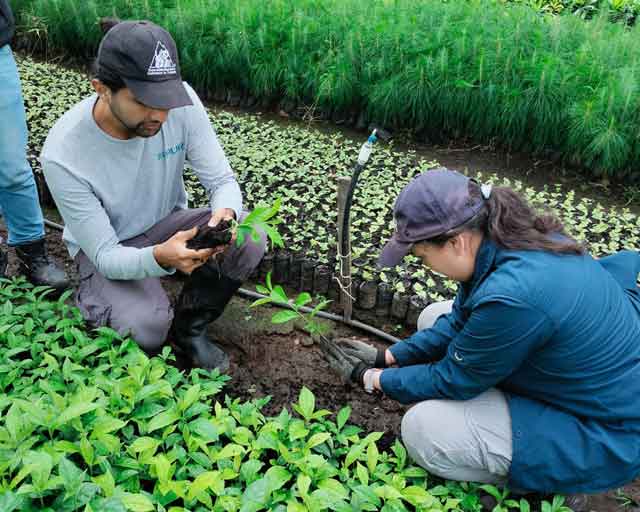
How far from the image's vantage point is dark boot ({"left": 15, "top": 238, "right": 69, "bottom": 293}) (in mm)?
2889

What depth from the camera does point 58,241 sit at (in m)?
3.40

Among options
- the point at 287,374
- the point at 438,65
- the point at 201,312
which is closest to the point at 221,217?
the point at 201,312

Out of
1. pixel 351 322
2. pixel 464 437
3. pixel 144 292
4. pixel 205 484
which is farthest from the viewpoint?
pixel 351 322

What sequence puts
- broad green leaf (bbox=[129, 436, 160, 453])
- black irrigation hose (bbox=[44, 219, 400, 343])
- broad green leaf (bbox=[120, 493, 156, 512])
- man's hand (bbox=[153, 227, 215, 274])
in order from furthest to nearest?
black irrigation hose (bbox=[44, 219, 400, 343])
man's hand (bbox=[153, 227, 215, 274])
broad green leaf (bbox=[129, 436, 160, 453])
broad green leaf (bbox=[120, 493, 156, 512])

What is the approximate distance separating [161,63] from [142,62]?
6cm

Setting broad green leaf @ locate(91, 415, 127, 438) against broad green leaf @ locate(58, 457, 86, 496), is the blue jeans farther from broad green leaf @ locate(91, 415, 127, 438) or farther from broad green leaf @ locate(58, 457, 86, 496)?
broad green leaf @ locate(58, 457, 86, 496)

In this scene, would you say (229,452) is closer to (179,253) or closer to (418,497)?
(418,497)

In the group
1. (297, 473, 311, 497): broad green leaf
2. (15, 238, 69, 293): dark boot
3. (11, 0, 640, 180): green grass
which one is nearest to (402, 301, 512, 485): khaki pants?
(297, 473, 311, 497): broad green leaf

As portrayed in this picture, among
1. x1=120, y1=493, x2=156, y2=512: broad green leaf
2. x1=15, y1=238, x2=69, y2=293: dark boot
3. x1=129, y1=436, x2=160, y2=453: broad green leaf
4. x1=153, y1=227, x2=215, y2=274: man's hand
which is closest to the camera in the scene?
x1=120, y1=493, x2=156, y2=512: broad green leaf

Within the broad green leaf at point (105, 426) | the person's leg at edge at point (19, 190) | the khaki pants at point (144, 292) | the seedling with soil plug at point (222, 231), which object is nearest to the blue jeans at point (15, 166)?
the person's leg at edge at point (19, 190)

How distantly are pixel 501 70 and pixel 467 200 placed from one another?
9.29 feet

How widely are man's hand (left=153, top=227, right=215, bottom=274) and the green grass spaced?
8.58 feet

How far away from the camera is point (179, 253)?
6.75 feet

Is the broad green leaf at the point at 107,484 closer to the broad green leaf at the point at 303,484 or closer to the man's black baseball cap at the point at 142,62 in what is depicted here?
the broad green leaf at the point at 303,484
